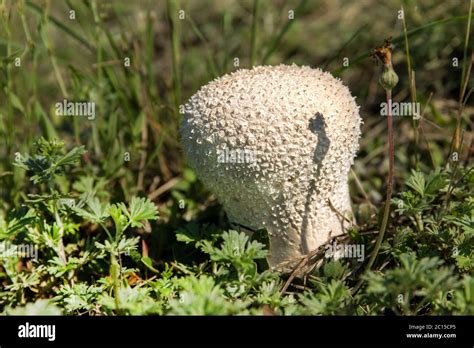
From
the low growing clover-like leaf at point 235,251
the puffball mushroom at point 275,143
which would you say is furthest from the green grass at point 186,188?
the puffball mushroom at point 275,143

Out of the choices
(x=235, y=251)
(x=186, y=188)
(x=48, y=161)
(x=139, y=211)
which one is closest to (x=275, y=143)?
(x=235, y=251)

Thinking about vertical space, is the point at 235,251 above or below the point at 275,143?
below

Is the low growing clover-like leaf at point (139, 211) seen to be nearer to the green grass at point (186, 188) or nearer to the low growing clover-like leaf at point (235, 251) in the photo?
the green grass at point (186, 188)

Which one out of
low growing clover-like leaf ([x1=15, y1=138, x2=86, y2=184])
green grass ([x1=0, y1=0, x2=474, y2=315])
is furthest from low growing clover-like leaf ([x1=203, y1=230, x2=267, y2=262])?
low growing clover-like leaf ([x1=15, y1=138, x2=86, y2=184])

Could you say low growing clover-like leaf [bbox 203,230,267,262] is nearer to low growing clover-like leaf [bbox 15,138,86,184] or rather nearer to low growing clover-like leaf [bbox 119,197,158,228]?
low growing clover-like leaf [bbox 119,197,158,228]

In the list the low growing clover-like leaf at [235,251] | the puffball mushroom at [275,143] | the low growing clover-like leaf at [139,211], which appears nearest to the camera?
the low growing clover-like leaf at [235,251]

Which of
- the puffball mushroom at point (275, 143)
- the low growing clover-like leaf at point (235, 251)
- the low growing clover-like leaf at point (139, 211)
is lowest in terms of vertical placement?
the low growing clover-like leaf at point (235, 251)

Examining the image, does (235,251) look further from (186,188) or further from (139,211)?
(186,188)

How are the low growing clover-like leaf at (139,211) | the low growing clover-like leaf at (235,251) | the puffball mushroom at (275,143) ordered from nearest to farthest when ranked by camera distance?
the low growing clover-like leaf at (235,251) → the puffball mushroom at (275,143) → the low growing clover-like leaf at (139,211)

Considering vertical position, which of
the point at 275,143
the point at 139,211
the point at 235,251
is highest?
the point at 275,143
